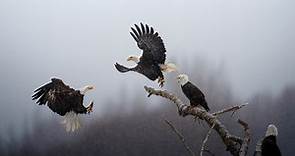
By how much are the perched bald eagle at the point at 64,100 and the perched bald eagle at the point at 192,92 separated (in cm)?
33

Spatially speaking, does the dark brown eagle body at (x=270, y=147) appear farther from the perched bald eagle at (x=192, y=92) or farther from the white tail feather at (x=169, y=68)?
the white tail feather at (x=169, y=68)

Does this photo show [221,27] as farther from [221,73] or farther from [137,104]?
[137,104]

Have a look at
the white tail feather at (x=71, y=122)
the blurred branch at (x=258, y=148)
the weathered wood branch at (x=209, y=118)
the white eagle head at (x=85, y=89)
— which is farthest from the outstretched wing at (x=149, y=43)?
the blurred branch at (x=258, y=148)

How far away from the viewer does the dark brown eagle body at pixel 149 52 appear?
6.45 ft

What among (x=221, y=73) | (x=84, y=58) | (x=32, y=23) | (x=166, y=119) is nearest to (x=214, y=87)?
(x=221, y=73)

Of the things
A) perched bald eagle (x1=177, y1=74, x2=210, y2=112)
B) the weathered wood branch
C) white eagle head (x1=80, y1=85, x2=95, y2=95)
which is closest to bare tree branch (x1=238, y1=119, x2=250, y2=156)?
the weathered wood branch

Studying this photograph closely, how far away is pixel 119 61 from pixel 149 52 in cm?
11

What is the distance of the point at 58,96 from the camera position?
77.0 inches

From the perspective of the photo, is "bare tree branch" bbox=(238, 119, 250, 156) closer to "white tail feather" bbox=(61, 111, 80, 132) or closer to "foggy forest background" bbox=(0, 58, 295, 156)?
"foggy forest background" bbox=(0, 58, 295, 156)

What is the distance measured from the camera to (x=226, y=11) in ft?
6.63

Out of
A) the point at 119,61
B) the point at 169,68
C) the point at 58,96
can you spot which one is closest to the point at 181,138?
the point at 169,68

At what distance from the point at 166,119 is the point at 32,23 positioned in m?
0.59

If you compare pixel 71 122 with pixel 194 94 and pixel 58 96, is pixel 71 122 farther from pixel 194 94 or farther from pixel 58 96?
pixel 194 94

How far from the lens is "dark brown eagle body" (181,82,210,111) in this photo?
1.95m
